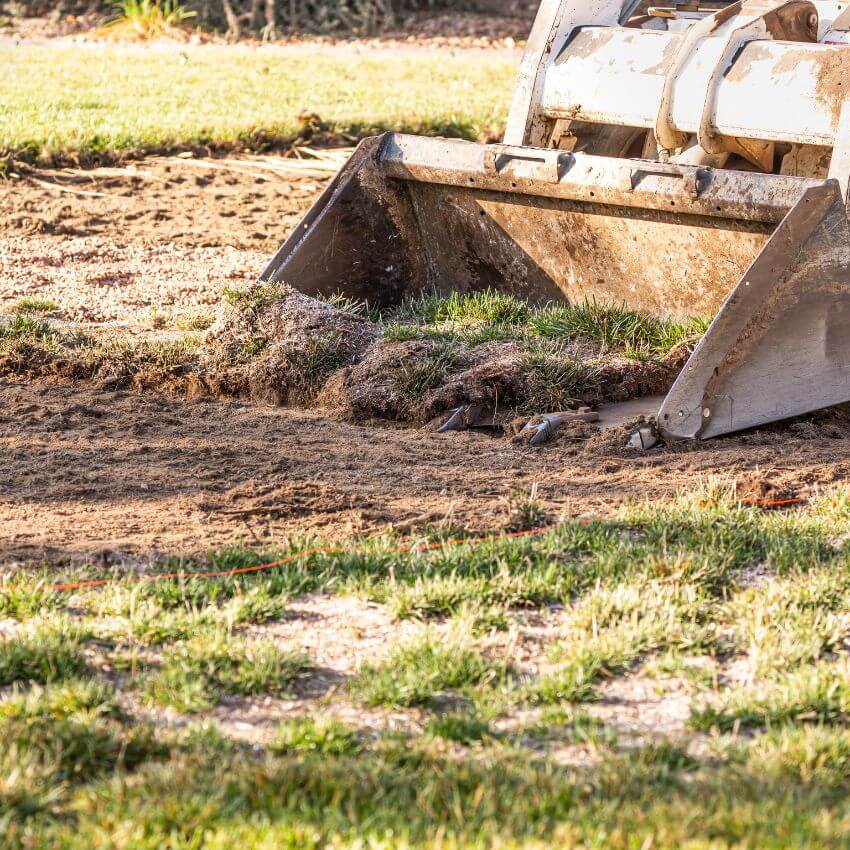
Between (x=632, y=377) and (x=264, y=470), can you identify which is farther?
(x=632, y=377)

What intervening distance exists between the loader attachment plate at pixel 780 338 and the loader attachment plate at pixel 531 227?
354mm

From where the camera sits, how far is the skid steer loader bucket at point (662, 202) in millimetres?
4805

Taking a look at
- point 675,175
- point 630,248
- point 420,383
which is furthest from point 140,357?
point 675,175

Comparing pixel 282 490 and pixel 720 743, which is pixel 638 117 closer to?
pixel 282 490

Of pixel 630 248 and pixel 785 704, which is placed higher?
pixel 630 248

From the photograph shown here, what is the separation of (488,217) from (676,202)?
3.65ft

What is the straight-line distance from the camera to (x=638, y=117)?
20.1 ft

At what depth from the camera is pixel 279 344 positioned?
5668mm

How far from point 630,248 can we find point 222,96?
7.52 metres

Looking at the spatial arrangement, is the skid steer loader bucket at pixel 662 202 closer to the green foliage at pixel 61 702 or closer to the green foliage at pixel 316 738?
the green foliage at pixel 316 738

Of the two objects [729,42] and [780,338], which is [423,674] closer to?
[780,338]

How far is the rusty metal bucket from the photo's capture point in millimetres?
4750

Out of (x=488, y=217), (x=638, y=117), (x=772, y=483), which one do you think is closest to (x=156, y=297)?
(x=488, y=217)

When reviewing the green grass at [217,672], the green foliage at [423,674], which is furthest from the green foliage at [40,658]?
the green foliage at [423,674]
